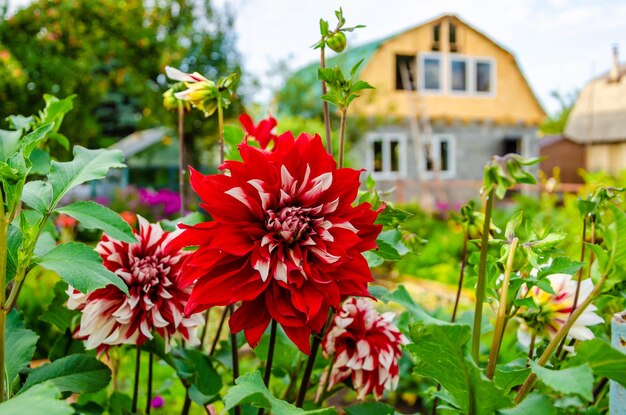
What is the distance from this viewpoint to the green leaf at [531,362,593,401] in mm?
439

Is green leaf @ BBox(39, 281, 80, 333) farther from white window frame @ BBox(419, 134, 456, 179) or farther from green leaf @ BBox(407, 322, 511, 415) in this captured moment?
white window frame @ BBox(419, 134, 456, 179)

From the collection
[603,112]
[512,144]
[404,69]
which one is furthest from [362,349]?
[603,112]

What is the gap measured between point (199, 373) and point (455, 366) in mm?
405

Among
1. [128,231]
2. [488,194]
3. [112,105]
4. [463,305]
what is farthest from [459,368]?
[112,105]

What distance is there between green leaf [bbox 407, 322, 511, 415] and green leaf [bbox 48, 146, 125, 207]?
0.36 m

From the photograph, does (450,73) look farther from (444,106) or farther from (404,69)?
(404,69)

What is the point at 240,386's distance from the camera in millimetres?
478

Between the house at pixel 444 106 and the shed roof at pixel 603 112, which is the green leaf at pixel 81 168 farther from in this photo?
the shed roof at pixel 603 112

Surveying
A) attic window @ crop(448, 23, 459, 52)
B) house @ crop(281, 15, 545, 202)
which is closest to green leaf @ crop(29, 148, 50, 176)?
house @ crop(281, 15, 545, 202)

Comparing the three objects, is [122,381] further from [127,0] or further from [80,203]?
[127,0]

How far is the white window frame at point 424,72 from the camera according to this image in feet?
46.9

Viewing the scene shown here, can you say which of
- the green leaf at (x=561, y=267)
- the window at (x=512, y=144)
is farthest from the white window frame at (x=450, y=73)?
the green leaf at (x=561, y=267)

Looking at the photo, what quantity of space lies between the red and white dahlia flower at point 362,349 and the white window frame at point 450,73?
13.9 meters

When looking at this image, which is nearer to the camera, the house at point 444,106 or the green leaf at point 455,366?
the green leaf at point 455,366
